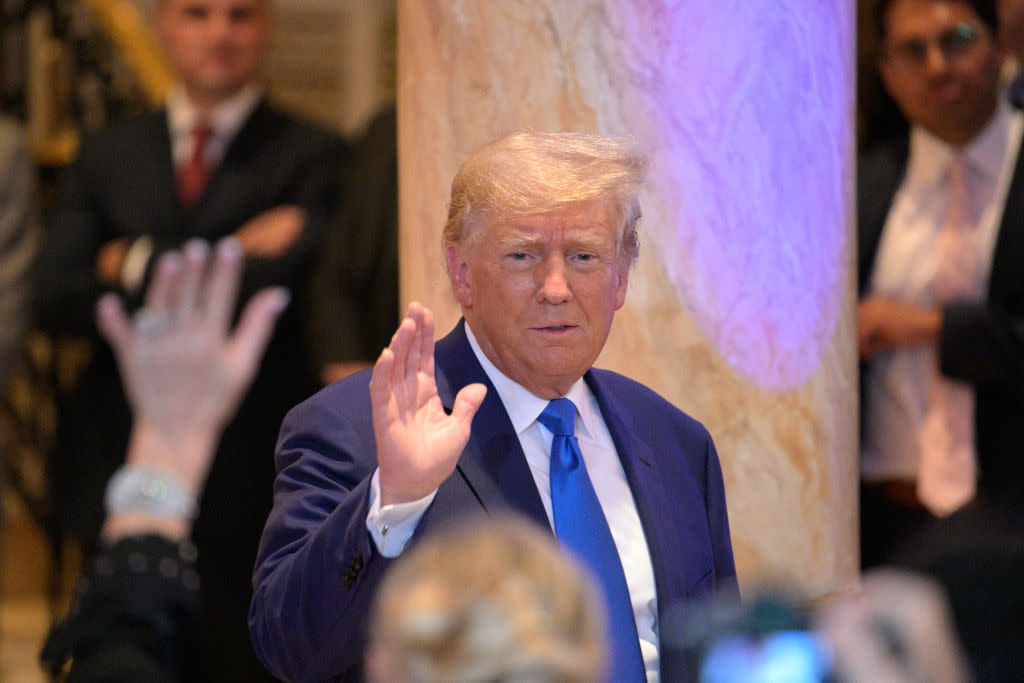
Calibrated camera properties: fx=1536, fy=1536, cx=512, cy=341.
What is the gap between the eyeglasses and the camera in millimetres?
4398

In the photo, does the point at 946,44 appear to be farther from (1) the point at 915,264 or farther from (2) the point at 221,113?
(2) the point at 221,113

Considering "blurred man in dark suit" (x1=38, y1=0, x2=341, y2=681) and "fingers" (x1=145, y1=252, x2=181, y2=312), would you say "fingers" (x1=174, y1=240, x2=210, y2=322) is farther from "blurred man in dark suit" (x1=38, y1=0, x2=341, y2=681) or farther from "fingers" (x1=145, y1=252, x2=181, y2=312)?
"blurred man in dark suit" (x1=38, y1=0, x2=341, y2=681)

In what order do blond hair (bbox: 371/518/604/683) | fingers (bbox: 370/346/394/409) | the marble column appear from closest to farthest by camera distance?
blond hair (bbox: 371/518/604/683), fingers (bbox: 370/346/394/409), the marble column

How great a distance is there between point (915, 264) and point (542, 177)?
1915 millimetres

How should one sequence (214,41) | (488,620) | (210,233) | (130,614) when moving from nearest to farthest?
1. (488,620)
2. (130,614)
3. (210,233)
4. (214,41)

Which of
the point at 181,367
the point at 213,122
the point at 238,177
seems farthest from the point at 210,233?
the point at 181,367

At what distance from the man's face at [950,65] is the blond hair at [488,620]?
3537mm

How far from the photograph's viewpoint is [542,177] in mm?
2709

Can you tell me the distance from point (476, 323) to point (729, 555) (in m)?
0.68

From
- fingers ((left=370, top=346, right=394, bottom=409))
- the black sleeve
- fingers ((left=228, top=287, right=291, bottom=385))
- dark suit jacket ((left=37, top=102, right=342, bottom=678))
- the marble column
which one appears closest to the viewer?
the black sleeve

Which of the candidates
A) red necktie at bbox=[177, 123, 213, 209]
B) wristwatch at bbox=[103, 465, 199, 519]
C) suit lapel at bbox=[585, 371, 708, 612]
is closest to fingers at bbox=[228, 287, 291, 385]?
wristwatch at bbox=[103, 465, 199, 519]

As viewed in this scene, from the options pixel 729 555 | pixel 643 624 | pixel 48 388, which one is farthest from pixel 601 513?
pixel 48 388

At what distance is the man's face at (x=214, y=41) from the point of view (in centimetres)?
462

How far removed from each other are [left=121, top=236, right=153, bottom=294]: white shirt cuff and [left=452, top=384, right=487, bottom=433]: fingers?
2.17 metres
